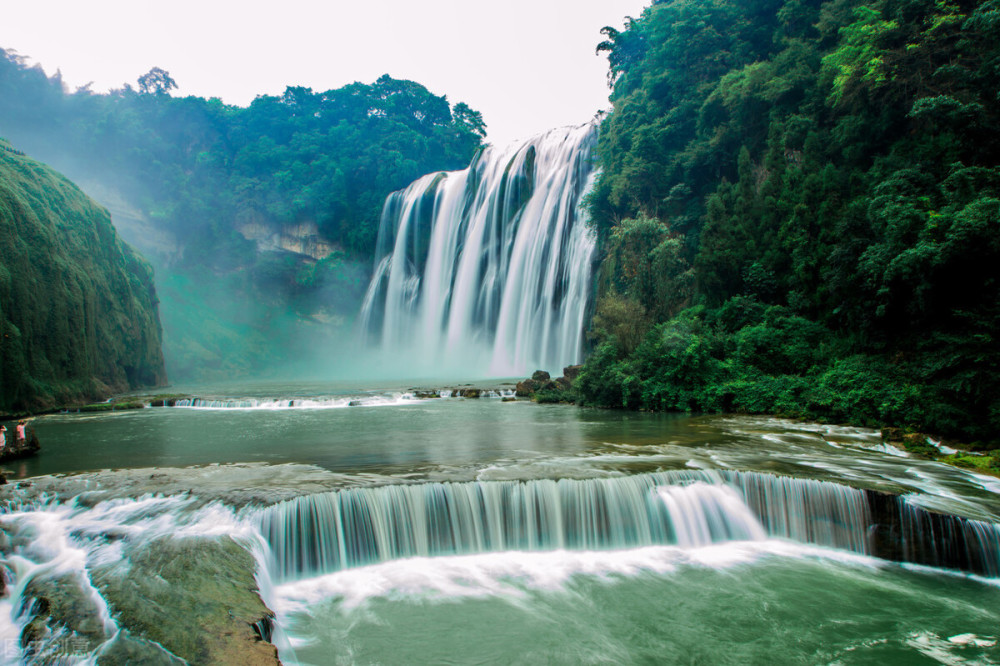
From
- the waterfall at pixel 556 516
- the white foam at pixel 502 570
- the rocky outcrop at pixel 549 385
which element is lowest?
the white foam at pixel 502 570

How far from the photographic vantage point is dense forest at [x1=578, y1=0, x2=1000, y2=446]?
1053 centimetres

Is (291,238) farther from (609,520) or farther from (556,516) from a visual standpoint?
(609,520)

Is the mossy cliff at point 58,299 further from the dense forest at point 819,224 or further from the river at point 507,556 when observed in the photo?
the dense forest at point 819,224

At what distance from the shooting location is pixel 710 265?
17703 millimetres

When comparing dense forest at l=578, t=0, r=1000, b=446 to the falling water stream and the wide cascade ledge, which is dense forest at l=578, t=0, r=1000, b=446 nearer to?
the falling water stream

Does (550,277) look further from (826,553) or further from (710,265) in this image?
(826,553)

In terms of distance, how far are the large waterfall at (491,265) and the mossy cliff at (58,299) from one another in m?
17.0

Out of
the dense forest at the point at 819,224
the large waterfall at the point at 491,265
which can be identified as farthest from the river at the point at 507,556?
the large waterfall at the point at 491,265

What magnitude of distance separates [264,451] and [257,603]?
6.03 metres

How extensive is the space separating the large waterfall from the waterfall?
19209 mm

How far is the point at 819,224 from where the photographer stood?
51.7 feet

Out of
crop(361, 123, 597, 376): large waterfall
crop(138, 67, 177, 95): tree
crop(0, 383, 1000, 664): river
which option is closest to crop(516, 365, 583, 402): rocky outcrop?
crop(361, 123, 597, 376): large waterfall

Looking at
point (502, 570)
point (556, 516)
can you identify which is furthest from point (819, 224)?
point (502, 570)

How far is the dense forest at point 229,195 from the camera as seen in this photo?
44.0 m
